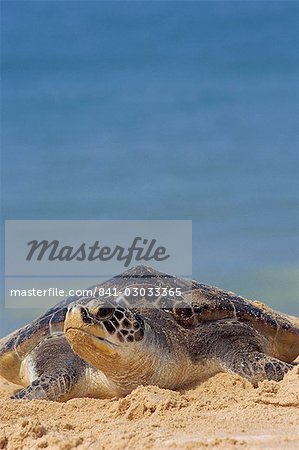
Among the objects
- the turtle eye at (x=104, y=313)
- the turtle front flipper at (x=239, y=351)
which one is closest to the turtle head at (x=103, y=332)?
the turtle eye at (x=104, y=313)

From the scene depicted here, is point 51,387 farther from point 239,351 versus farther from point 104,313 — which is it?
point 239,351

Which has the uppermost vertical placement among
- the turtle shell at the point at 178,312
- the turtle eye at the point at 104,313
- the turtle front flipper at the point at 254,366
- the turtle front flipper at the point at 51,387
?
the turtle shell at the point at 178,312

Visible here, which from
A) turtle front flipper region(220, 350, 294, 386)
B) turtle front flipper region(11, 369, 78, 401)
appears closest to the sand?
turtle front flipper region(220, 350, 294, 386)

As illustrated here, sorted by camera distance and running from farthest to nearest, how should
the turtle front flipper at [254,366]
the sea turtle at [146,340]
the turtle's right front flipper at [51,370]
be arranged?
the turtle's right front flipper at [51,370], the turtle front flipper at [254,366], the sea turtle at [146,340]

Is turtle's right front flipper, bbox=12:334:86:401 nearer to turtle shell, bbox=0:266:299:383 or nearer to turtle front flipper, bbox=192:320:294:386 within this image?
turtle shell, bbox=0:266:299:383

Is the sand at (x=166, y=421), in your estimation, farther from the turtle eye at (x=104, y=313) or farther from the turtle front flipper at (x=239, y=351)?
the turtle eye at (x=104, y=313)

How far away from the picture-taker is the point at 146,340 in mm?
6629

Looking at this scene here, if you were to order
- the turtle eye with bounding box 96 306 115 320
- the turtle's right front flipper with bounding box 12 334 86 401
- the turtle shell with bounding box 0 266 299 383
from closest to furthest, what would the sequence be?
1. the turtle eye with bounding box 96 306 115 320
2. the turtle's right front flipper with bounding box 12 334 86 401
3. the turtle shell with bounding box 0 266 299 383

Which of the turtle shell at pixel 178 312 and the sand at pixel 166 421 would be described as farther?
the turtle shell at pixel 178 312

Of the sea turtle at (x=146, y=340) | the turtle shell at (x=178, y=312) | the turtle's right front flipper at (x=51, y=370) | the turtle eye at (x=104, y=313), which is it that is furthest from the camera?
the turtle shell at (x=178, y=312)

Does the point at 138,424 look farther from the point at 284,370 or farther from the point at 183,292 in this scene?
the point at 183,292

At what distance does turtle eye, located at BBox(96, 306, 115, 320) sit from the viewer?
6.22 meters

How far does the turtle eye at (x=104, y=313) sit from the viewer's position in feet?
20.4

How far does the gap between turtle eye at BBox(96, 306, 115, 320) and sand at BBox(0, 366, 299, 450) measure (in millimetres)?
674
